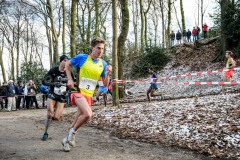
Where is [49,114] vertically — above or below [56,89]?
below

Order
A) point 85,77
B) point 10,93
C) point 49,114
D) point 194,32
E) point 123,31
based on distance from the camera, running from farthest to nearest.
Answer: point 194,32 < point 10,93 < point 123,31 < point 49,114 < point 85,77

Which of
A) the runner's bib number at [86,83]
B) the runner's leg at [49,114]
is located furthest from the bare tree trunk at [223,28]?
the runner's bib number at [86,83]

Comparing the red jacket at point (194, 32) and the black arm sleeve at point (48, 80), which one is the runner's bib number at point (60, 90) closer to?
the black arm sleeve at point (48, 80)

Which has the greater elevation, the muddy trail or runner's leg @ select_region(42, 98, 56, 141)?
runner's leg @ select_region(42, 98, 56, 141)

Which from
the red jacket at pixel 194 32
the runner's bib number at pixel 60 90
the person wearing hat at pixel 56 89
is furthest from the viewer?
the red jacket at pixel 194 32

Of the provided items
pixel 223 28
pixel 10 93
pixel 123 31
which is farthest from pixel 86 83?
pixel 223 28

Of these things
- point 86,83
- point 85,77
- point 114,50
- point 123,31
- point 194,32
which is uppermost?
point 194,32

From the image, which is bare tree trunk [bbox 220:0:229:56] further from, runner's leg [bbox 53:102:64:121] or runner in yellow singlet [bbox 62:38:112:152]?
runner in yellow singlet [bbox 62:38:112:152]

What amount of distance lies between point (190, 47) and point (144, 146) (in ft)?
70.4

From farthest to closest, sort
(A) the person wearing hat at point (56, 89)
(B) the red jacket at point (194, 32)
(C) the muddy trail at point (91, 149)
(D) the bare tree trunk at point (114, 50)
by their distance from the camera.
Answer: (B) the red jacket at point (194, 32)
(D) the bare tree trunk at point (114, 50)
(A) the person wearing hat at point (56, 89)
(C) the muddy trail at point (91, 149)

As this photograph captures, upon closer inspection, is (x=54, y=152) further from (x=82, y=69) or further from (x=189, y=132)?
(x=189, y=132)

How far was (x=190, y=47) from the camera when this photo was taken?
85.6 ft

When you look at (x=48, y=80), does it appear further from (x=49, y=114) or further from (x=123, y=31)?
(x=123, y=31)

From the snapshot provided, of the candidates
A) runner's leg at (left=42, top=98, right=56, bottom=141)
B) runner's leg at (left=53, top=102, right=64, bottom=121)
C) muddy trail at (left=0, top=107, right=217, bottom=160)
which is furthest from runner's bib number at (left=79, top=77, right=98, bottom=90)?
runner's leg at (left=53, top=102, right=64, bottom=121)
